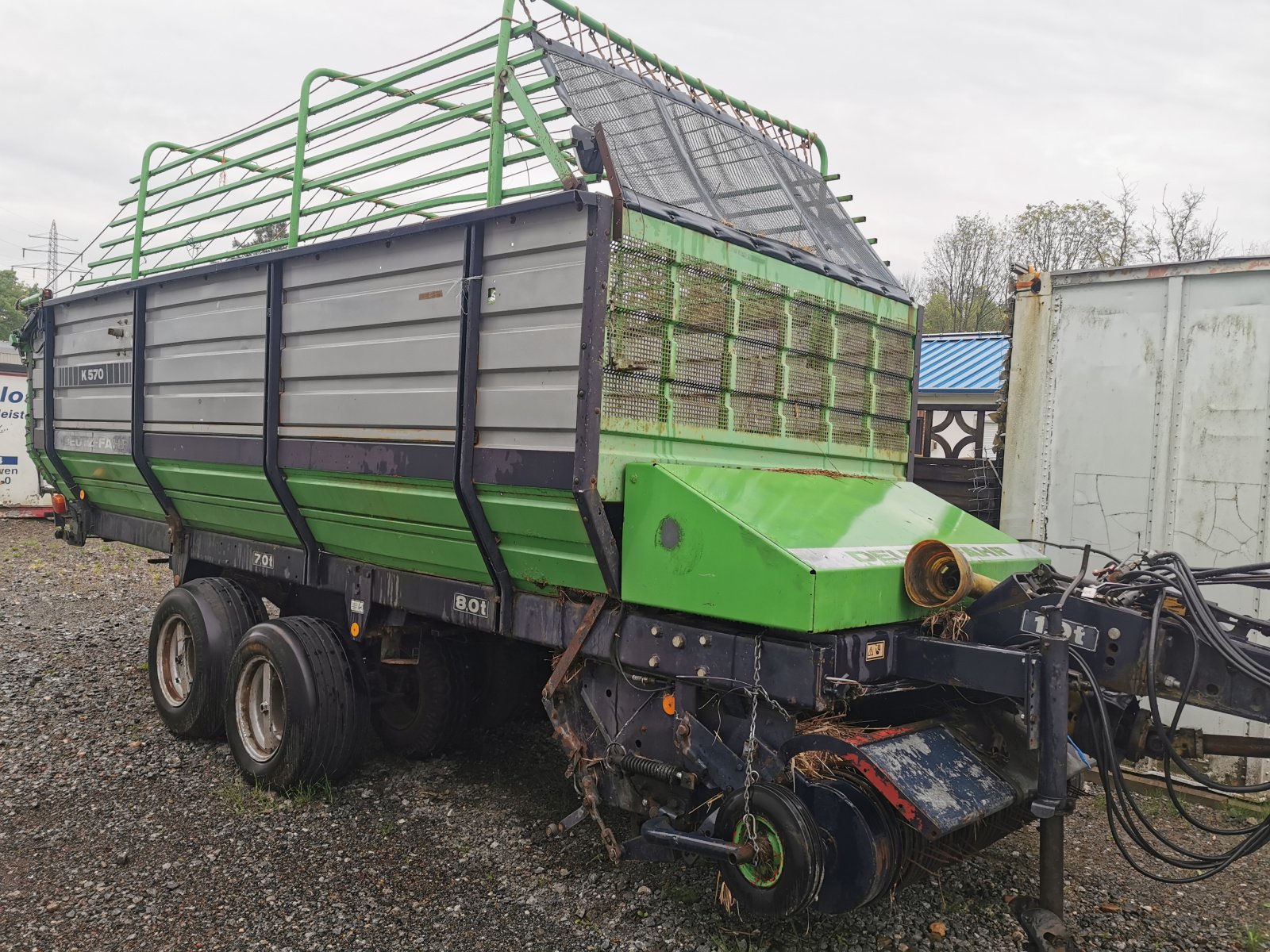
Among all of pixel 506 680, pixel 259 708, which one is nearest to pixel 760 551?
pixel 506 680

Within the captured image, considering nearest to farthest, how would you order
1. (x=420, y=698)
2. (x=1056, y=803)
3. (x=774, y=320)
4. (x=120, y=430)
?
(x=1056, y=803), (x=774, y=320), (x=420, y=698), (x=120, y=430)

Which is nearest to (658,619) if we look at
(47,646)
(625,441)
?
(625,441)

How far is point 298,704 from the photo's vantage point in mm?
4836

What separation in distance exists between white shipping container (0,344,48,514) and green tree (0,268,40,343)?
3221 centimetres

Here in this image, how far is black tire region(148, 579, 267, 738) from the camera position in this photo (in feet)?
18.6

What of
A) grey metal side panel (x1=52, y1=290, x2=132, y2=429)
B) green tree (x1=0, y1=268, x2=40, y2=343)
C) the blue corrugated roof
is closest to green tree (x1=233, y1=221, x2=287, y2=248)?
grey metal side panel (x1=52, y1=290, x2=132, y2=429)

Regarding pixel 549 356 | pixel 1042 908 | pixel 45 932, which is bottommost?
pixel 45 932

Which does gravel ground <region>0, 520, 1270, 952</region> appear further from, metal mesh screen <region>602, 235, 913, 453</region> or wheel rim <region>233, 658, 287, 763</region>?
metal mesh screen <region>602, 235, 913, 453</region>

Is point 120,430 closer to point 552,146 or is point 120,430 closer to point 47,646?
point 47,646

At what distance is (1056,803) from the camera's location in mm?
3061

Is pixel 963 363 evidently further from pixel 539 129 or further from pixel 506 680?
pixel 539 129

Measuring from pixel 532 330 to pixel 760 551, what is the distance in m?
1.23

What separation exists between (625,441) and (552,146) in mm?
1138

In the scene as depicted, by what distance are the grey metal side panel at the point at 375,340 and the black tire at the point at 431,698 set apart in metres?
1.35
